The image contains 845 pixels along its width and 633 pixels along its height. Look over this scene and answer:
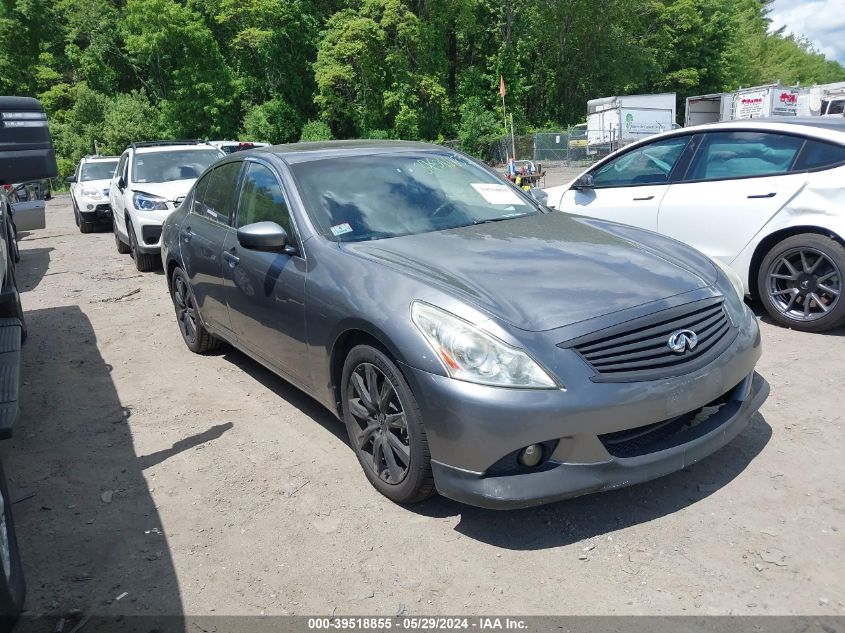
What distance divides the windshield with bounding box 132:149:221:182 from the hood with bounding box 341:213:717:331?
7457mm

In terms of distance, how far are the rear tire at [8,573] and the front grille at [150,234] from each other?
7.24 metres

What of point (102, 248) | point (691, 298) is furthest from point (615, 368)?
point (102, 248)

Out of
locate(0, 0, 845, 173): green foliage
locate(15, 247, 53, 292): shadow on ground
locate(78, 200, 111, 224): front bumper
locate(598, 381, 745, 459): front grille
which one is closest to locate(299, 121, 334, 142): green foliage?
locate(0, 0, 845, 173): green foliage

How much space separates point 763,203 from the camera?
17.8ft

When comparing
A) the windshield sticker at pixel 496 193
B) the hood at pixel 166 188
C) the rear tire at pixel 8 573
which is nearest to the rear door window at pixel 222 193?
the windshield sticker at pixel 496 193

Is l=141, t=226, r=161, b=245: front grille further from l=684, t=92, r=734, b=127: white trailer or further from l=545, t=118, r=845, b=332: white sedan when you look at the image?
l=684, t=92, r=734, b=127: white trailer

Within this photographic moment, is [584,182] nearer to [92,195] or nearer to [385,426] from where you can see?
[385,426]

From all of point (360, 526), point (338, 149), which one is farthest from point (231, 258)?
point (360, 526)

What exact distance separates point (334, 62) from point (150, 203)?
112 feet

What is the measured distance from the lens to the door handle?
14.6 ft

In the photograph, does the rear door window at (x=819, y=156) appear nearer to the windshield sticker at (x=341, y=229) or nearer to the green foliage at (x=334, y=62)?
the windshield sticker at (x=341, y=229)

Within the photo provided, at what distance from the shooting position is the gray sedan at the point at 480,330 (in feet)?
9.07

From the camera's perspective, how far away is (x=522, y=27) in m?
45.1

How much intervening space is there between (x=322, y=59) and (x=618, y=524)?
137 ft
